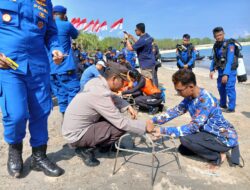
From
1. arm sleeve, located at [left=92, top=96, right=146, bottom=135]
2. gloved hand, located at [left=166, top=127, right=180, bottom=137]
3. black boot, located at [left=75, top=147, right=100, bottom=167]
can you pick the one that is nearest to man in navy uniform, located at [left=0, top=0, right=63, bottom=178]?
black boot, located at [left=75, top=147, right=100, bottom=167]

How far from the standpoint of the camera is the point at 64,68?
4.18 m

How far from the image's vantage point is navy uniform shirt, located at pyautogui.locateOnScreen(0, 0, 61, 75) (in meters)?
2.53

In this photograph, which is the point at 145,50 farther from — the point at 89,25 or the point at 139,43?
the point at 89,25

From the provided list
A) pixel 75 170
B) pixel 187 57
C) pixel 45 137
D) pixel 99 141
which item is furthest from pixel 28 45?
pixel 187 57

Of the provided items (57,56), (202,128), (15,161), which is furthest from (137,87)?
(15,161)

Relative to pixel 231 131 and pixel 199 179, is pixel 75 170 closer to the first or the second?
pixel 199 179

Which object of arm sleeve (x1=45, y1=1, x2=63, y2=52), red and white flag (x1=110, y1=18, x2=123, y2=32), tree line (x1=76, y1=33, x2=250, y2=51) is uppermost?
red and white flag (x1=110, y1=18, x2=123, y2=32)

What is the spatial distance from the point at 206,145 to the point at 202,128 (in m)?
0.22

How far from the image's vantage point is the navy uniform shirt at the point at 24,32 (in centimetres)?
253

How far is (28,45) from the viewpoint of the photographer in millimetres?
2648

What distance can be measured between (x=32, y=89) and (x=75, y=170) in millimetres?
1077

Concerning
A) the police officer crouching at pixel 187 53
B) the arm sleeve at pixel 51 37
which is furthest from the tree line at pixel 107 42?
the arm sleeve at pixel 51 37

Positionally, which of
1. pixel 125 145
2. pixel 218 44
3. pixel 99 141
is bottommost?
pixel 125 145

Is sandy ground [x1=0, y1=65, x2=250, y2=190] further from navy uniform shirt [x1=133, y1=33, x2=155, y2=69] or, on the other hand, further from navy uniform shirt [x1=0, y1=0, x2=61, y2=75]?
navy uniform shirt [x1=133, y1=33, x2=155, y2=69]
